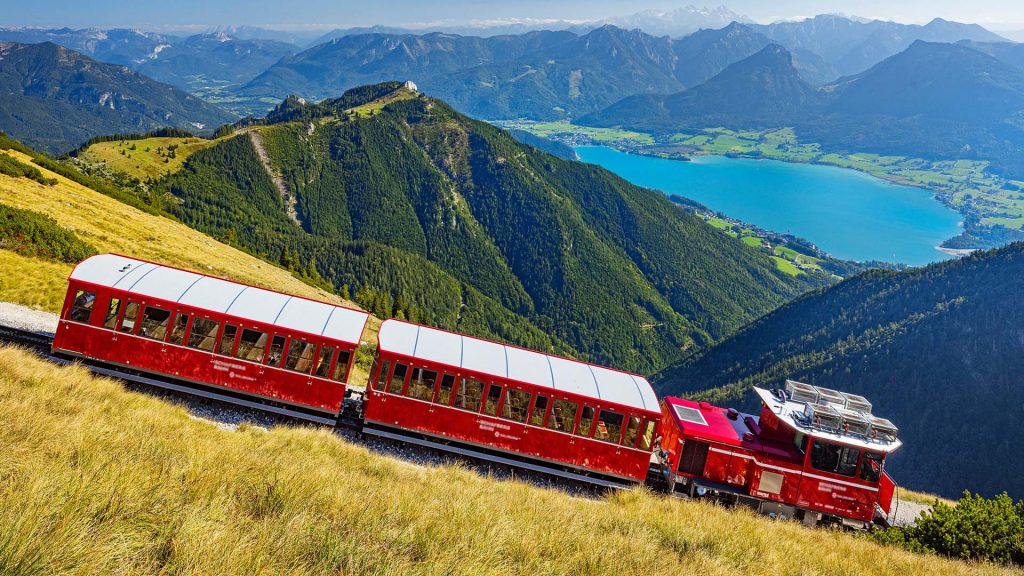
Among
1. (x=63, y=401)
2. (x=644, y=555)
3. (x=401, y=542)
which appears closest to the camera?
(x=401, y=542)

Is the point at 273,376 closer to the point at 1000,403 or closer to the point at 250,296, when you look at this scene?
the point at 250,296

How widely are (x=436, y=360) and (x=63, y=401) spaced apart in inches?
388

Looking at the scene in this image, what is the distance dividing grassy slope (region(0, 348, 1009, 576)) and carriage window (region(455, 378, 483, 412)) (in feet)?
10.4

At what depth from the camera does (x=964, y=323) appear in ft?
316

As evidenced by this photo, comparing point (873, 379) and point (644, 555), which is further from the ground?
point (873, 379)

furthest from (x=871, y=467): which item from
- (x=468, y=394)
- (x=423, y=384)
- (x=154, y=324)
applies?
(x=154, y=324)

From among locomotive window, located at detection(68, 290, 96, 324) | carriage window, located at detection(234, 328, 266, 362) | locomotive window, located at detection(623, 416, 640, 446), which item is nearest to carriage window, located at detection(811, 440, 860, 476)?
locomotive window, located at detection(623, 416, 640, 446)

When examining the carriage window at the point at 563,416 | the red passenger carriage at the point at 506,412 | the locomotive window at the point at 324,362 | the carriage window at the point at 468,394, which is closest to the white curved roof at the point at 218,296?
the locomotive window at the point at 324,362

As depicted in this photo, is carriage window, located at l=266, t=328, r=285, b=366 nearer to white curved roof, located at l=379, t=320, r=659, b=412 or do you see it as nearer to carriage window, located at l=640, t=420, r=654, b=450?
white curved roof, located at l=379, t=320, r=659, b=412

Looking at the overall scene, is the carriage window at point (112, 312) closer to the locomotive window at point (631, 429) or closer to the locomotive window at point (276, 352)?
the locomotive window at point (276, 352)

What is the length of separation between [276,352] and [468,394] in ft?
22.2

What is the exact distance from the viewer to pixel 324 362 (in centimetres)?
1855


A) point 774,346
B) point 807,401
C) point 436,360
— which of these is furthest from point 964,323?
point 436,360

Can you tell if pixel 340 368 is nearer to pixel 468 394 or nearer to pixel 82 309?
pixel 468 394
